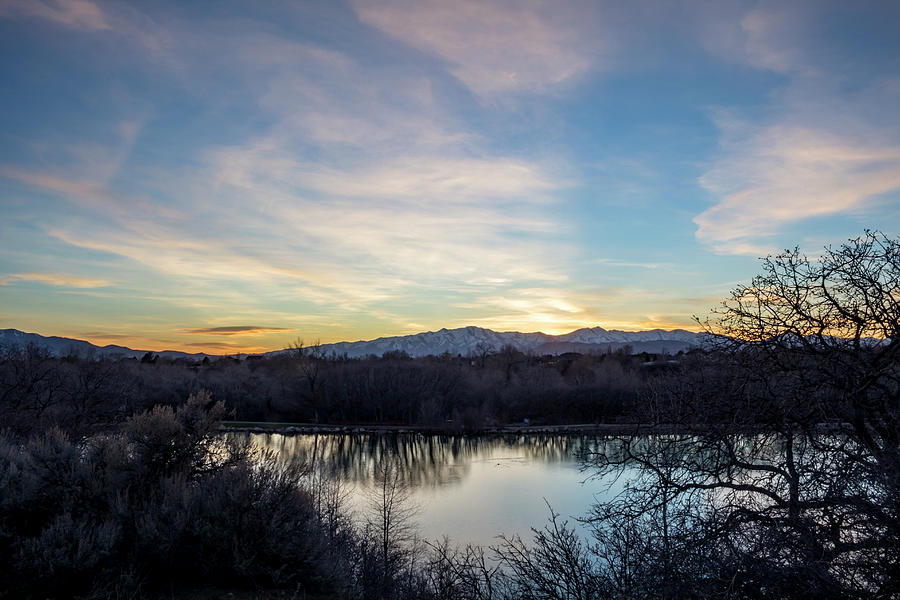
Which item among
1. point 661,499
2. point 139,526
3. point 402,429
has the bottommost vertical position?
point 402,429

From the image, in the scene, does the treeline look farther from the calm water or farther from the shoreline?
the calm water

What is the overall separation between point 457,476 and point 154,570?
81.1 feet

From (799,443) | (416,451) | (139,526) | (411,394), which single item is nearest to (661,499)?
(799,443)

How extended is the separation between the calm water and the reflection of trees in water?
0.06 m

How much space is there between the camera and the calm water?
23031mm

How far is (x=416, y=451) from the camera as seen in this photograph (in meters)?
43.6

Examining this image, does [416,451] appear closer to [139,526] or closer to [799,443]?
[139,526]

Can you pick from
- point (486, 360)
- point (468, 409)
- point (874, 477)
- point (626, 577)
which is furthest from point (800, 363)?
point (486, 360)

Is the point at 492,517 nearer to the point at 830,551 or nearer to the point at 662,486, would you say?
the point at 662,486

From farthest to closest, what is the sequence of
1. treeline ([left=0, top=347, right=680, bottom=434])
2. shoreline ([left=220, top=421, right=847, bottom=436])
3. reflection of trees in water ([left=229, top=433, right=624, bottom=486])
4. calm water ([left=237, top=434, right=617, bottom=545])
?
1. treeline ([left=0, top=347, right=680, bottom=434])
2. shoreline ([left=220, top=421, right=847, bottom=436])
3. reflection of trees in water ([left=229, top=433, right=624, bottom=486])
4. calm water ([left=237, top=434, right=617, bottom=545])

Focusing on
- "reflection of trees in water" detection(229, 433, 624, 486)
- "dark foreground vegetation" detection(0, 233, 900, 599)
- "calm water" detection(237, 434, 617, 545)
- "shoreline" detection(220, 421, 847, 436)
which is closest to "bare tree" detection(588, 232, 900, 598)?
"dark foreground vegetation" detection(0, 233, 900, 599)

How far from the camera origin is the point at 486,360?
109000 millimetres

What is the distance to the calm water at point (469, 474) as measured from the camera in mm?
23031

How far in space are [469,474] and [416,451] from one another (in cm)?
1104
